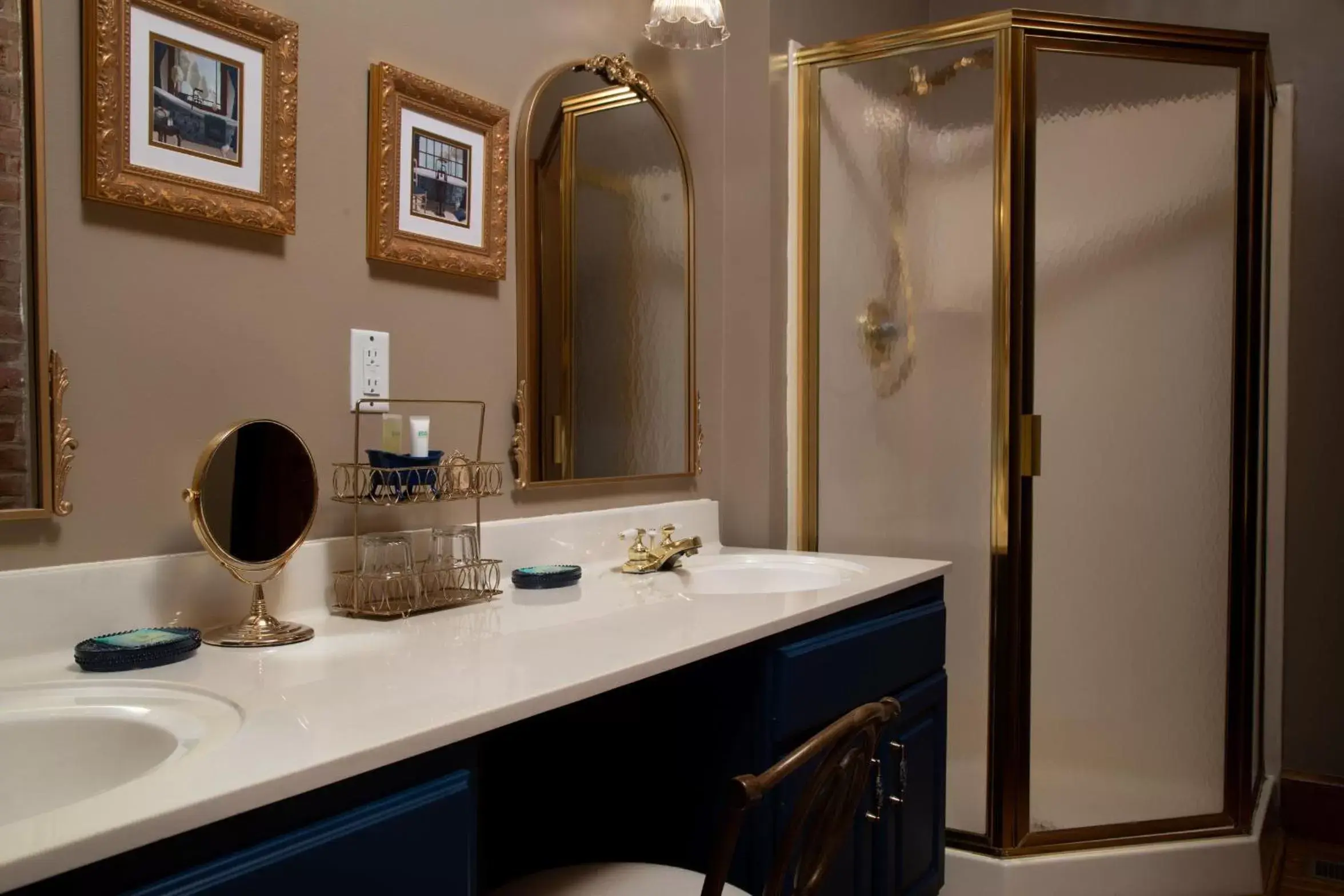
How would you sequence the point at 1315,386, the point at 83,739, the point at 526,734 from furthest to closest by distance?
the point at 1315,386, the point at 526,734, the point at 83,739

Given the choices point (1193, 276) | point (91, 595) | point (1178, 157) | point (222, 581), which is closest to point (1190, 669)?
point (1193, 276)

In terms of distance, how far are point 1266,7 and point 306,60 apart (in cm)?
255

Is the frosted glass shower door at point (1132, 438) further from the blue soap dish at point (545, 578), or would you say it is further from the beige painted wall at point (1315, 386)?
the blue soap dish at point (545, 578)

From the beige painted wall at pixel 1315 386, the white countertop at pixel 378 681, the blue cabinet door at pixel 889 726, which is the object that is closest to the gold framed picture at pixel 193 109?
the white countertop at pixel 378 681

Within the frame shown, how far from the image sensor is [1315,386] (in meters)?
2.66

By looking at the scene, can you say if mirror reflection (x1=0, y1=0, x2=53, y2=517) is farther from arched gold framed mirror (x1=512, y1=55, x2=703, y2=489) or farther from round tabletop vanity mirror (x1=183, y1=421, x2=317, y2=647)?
arched gold framed mirror (x1=512, y1=55, x2=703, y2=489)

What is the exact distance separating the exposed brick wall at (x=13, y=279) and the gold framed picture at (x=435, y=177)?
488 millimetres

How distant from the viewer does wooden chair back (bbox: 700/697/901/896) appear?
89cm

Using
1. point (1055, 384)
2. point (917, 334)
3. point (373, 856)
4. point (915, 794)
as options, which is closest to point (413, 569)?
point (373, 856)

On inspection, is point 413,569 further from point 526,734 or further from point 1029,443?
point 1029,443

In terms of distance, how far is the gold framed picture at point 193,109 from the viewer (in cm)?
117

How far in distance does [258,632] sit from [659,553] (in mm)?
832

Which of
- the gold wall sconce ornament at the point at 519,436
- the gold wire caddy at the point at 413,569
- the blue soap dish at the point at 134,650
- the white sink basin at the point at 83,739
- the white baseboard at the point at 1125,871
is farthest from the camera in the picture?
the white baseboard at the point at 1125,871

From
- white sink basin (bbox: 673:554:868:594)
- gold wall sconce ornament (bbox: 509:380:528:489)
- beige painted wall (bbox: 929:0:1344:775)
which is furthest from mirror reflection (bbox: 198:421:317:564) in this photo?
beige painted wall (bbox: 929:0:1344:775)
